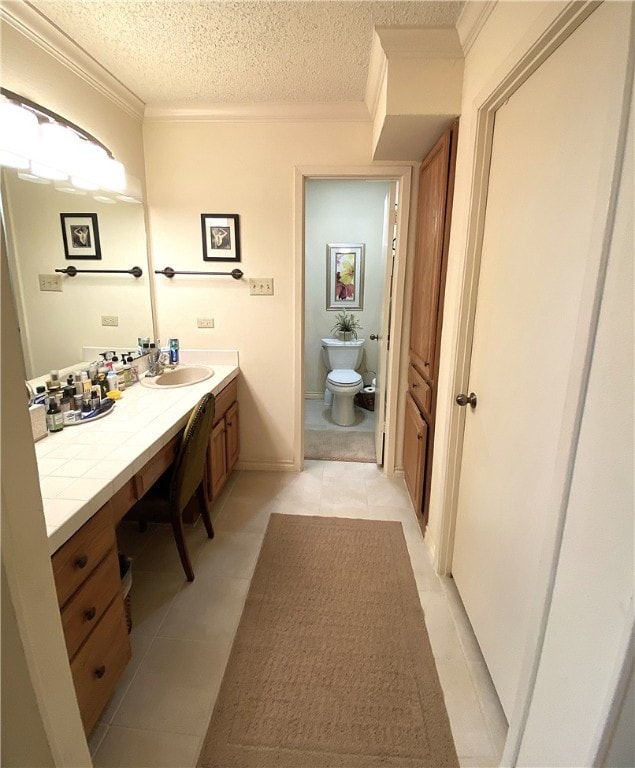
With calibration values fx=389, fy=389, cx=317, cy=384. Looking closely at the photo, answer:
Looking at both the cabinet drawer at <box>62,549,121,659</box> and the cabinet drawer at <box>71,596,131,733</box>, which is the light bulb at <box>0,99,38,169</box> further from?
the cabinet drawer at <box>71,596,131,733</box>

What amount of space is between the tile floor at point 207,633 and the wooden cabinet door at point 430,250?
1.05 m

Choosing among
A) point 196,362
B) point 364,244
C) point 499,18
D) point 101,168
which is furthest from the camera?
point 364,244

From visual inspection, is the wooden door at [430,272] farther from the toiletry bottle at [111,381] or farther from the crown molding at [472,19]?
the toiletry bottle at [111,381]

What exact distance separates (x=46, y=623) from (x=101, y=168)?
2.05 m

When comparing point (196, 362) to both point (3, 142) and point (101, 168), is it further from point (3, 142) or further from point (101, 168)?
point (3, 142)

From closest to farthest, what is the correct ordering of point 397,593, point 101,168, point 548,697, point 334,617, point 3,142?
point 548,697, point 3,142, point 334,617, point 397,593, point 101,168

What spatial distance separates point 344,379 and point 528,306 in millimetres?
2625

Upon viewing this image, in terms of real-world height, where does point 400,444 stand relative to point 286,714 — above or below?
above

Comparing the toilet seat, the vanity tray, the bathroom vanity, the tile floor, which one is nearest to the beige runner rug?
the tile floor

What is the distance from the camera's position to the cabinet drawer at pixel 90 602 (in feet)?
3.44

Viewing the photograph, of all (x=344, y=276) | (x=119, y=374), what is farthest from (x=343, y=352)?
(x=119, y=374)

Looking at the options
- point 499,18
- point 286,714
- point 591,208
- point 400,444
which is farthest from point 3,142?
point 400,444

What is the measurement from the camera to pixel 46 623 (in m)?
0.77

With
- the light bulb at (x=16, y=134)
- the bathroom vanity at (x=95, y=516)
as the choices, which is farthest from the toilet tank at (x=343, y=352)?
the light bulb at (x=16, y=134)
